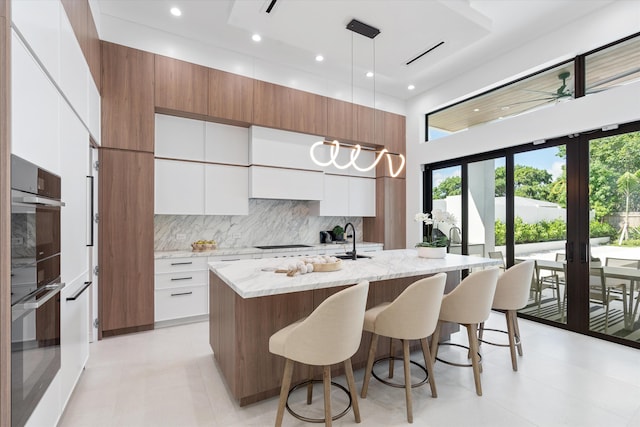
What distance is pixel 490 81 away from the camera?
4359 millimetres

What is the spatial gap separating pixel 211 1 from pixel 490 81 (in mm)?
3686

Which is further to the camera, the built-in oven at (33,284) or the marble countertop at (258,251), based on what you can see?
the marble countertop at (258,251)

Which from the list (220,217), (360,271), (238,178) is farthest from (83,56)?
(360,271)

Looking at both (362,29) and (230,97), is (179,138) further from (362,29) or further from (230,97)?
(362,29)

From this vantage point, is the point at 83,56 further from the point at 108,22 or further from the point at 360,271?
the point at 360,271

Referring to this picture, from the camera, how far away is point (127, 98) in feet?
11.3

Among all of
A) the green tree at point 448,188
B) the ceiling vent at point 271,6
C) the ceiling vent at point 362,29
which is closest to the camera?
the ceiling vent at point 271,6

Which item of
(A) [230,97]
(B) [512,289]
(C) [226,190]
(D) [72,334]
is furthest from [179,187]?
(B) [512,289]

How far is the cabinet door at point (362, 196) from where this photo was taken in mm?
5367

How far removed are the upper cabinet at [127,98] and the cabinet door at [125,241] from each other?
5.7 inches

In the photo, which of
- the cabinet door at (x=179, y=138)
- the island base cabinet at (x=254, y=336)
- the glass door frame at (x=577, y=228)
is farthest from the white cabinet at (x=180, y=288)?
the glass door frame at (x=577, y=228)

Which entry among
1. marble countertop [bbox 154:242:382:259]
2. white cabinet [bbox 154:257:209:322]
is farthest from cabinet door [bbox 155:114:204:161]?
white cabinet [bbox 154:257:209:322]

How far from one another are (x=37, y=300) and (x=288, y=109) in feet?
12.1

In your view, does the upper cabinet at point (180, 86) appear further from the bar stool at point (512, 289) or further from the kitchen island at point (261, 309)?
the bar stool at point (512, 289)
